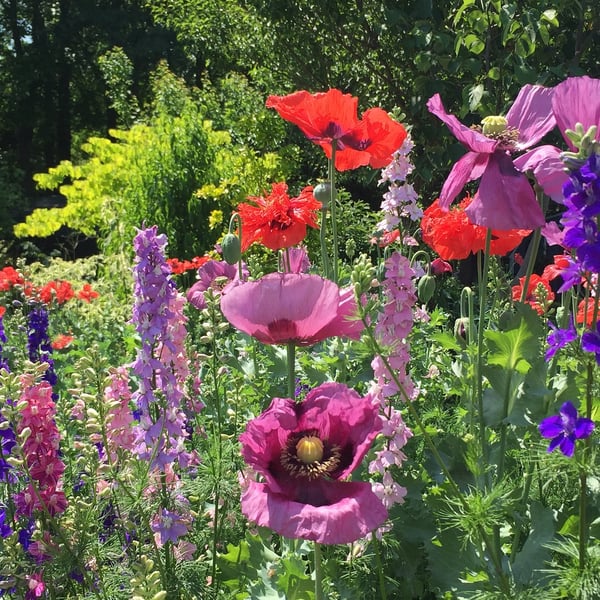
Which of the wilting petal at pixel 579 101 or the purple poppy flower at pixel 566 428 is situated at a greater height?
the wilting petal at pixel 579 101

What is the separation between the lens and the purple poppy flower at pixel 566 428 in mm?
1061

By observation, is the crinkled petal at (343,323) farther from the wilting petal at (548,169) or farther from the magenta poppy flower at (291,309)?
the wilting petal at (548,169)

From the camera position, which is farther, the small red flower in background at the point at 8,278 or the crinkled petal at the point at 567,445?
the small red flower in background at the point at 8,278

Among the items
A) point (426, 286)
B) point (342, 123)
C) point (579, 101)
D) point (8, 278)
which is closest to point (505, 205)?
point (579, 101)

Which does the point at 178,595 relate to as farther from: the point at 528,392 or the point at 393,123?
the point at 393,123

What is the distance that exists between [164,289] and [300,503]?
0.59 m

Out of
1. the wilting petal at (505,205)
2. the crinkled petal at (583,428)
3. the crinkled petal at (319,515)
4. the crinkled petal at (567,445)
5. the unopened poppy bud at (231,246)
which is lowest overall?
the crinkled petal at (319,515)

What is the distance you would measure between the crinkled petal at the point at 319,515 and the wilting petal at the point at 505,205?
528 mm

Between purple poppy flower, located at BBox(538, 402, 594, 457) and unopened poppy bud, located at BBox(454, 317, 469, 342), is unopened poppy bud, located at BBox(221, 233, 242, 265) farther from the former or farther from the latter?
purple poppy flower, located at BBox(538, 402, 594, 457)

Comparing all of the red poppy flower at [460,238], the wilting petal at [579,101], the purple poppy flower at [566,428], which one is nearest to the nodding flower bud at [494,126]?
the wilting petal at [579,101]

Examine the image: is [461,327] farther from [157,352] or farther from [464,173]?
[157,352]

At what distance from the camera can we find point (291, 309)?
1.26 m

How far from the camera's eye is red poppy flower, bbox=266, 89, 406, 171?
70.7 inches

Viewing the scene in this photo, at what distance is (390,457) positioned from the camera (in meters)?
1.52
